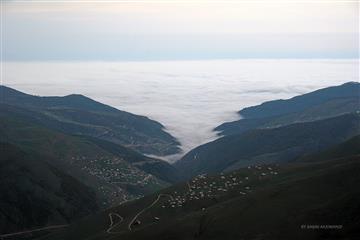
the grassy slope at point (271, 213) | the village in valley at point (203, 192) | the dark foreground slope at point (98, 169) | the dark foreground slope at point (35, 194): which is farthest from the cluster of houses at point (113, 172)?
the grassy slope at point (271, 213)

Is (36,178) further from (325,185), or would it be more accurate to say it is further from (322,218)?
(322,218)

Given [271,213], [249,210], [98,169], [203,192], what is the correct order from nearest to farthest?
1. [271,213]
2. [249,210]
3. [203,192]
4. [98,169]

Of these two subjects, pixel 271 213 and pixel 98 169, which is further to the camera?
pixel 98 169

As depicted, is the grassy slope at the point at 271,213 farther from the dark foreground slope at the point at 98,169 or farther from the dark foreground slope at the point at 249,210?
the dark foreground slope at the point at 98,169

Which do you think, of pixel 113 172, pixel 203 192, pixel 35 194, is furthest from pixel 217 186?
pixel 113 172

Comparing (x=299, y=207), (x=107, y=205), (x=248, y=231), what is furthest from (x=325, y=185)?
(x=107, y=205)

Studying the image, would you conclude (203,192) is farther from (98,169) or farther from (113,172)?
(98,169)
